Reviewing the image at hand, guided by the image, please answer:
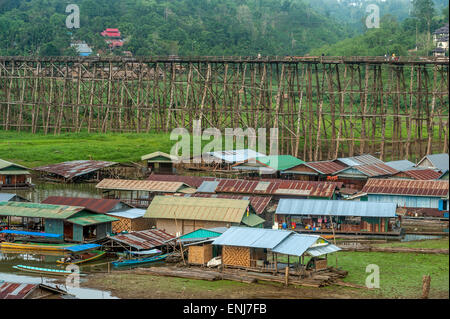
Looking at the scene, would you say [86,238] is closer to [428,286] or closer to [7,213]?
[7,213]

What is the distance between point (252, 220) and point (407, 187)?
8.56m

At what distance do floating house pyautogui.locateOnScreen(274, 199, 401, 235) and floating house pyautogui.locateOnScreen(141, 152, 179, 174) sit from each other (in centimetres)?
1506

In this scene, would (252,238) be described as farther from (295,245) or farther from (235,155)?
(235,155)

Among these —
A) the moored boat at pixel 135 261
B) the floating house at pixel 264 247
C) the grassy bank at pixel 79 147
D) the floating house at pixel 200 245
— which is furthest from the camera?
the grassy bank at pixel 79 147

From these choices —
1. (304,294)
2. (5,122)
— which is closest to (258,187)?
(304,294)

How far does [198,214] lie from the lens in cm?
3116

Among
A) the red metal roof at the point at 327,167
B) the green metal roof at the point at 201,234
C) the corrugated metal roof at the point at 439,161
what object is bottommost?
the green metal roof at the point at 201,234

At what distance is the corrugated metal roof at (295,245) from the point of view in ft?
80.7

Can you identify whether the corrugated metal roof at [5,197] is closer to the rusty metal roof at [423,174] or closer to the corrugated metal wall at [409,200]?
the corrugated metal wall at [409,200]

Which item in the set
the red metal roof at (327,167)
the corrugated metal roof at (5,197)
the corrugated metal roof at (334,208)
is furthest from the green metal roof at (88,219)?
the red metal roof at (327,167)

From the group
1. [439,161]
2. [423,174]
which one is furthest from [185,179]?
[439,161]

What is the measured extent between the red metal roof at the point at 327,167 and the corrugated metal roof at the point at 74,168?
1204 cm

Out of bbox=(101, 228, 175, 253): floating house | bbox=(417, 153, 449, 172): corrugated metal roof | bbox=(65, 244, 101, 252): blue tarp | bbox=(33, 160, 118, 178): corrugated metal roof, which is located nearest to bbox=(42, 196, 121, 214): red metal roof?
bbox=(101, 228, 175, 253): floating house
